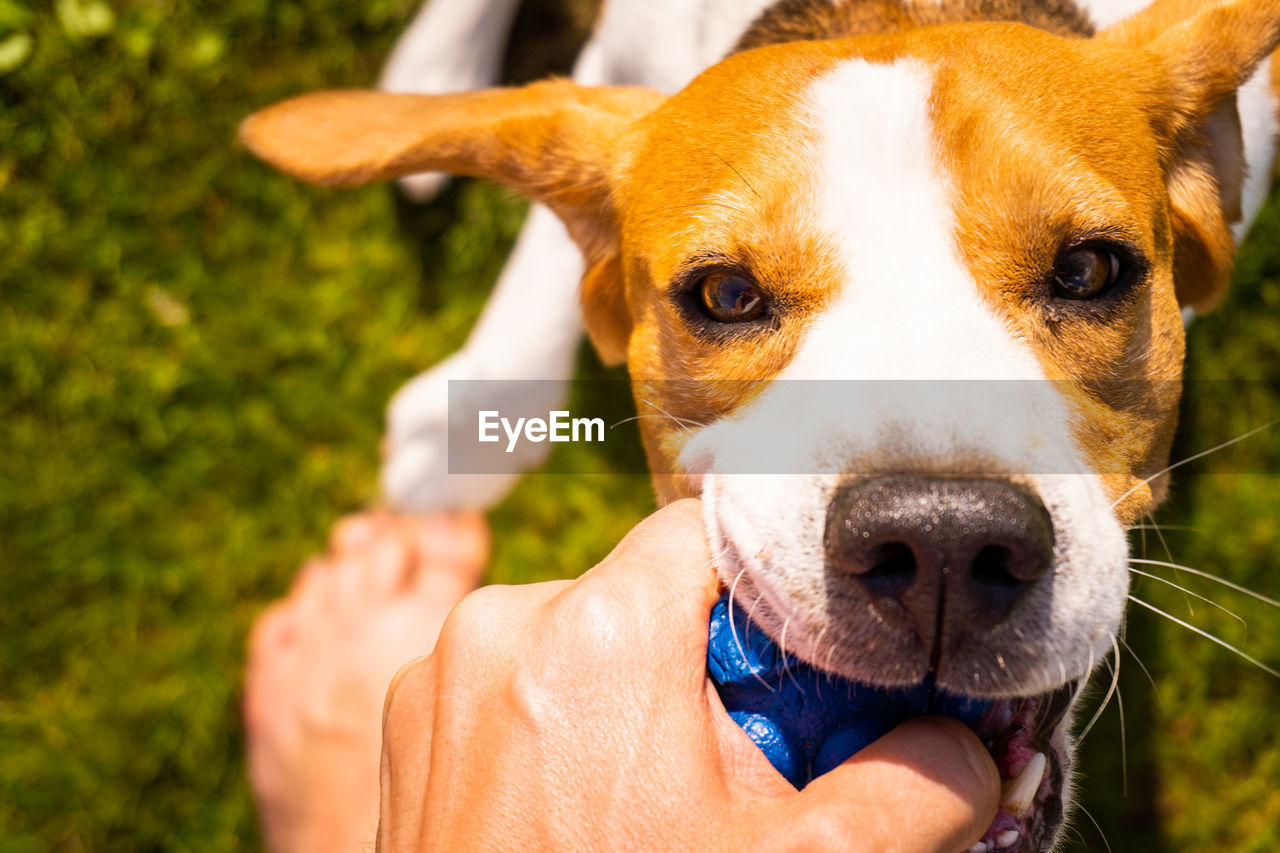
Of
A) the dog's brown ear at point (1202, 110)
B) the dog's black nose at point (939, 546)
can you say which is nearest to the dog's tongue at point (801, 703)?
the dog's black nose at point (939, 546)

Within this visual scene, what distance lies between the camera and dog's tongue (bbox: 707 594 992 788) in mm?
2176

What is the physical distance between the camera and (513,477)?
5.05m

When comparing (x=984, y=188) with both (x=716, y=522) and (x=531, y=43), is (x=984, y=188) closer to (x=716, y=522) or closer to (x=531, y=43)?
(x=716, y=522)

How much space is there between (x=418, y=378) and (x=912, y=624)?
3.28 metres

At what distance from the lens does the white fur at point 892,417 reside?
6.75 ft

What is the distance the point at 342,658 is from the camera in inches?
186

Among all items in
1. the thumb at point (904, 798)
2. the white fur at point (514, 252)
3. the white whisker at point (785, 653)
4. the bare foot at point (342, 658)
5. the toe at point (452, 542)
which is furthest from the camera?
the toe at point (452, 542)

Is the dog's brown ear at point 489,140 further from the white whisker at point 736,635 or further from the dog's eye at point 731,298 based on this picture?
the white whisker at point 736,635

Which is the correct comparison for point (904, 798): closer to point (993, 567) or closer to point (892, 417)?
point (993, 567)

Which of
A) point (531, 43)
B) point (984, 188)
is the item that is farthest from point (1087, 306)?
point (531, 43)

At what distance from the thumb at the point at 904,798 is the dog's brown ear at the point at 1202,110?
5.30 ft

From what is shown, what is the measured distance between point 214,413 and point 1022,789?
14.0 ft

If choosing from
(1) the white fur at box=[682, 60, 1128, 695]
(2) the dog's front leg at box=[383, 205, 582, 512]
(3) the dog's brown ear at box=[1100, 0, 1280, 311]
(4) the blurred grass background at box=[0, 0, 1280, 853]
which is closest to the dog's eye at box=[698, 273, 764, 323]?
(1) the white fur at box=[682, 60, 1128, 695]

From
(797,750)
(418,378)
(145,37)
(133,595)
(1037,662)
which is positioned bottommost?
(133,595)
